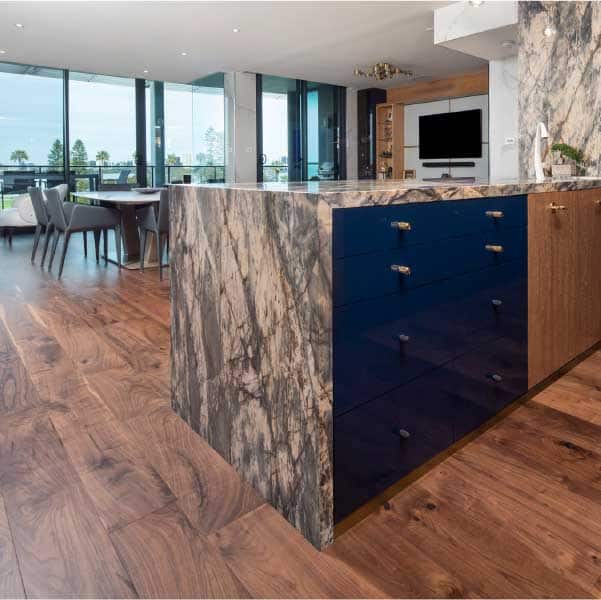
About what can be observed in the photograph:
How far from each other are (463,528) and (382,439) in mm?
284

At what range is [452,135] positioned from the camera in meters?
8.76

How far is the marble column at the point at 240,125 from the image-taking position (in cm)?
848

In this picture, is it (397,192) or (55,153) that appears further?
(55,153)

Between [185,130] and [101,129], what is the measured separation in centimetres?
136

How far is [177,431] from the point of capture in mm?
1819

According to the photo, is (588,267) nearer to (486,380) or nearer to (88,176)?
(486,380)

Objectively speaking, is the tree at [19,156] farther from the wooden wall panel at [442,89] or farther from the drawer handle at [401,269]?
the drawer handle at [401,269]

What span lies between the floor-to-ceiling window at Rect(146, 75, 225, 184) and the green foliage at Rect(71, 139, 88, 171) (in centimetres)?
101

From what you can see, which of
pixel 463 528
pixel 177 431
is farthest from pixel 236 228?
pixel 463 528

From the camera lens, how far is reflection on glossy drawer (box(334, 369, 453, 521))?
127 centimetres

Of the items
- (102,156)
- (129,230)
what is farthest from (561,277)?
(102,156)

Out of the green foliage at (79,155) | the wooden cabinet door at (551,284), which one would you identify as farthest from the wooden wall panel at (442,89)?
the wooden cabinet door at (551,284)

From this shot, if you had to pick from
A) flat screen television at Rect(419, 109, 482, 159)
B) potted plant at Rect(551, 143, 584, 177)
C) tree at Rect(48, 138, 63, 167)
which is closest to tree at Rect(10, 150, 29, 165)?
tree at Rect(48, 138, 63, 167)

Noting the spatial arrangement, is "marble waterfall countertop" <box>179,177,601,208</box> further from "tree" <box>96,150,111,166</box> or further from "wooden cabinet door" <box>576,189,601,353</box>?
"tree" <box>96,150,111,166</box>
